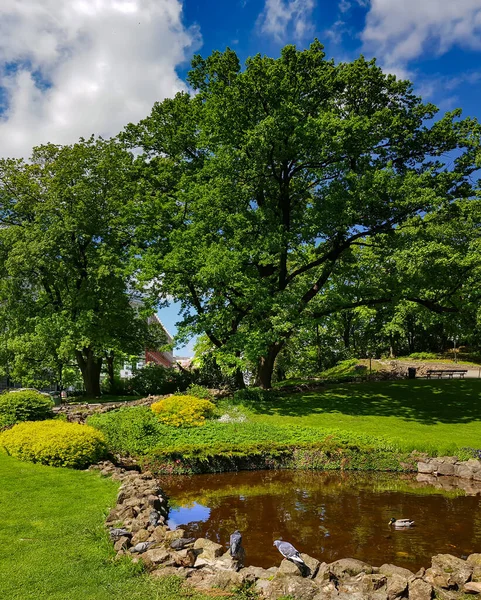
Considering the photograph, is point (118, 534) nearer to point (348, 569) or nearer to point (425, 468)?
point (348, 569)

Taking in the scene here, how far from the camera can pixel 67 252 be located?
2619 cm

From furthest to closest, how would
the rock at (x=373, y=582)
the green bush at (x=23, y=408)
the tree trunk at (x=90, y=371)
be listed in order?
Result: 1. the tree trunk at (x=90, y=371)
2. the green bush at (x=23, y=408)
3. the rock at (x=373, y=582)

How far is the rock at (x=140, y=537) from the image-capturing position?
6952mm

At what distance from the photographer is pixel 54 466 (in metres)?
12.2

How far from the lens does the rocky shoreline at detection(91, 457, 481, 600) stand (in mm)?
5523

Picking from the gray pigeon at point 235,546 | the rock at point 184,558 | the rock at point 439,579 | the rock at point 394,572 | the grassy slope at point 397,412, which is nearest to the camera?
the rock at point 439,579

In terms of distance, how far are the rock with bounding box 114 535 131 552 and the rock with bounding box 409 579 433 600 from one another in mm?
3990

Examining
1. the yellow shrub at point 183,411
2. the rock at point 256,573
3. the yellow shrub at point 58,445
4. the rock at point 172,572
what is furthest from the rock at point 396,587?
the yellow shrub at point 183,411

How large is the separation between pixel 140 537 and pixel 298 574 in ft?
8.40

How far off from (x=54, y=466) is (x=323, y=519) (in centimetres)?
720

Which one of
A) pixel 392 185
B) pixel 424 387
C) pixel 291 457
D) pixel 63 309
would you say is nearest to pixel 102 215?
pixel 63 309

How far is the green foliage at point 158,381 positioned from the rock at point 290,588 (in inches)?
906

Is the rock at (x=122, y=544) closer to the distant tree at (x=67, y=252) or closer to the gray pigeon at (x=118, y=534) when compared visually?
the gray pigeon at (x=118, y=534)

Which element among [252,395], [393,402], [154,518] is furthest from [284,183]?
[154,518]
